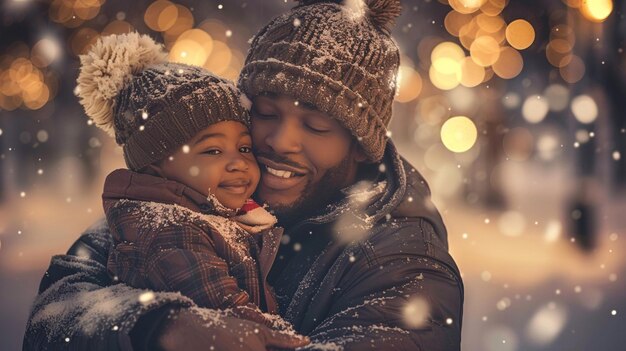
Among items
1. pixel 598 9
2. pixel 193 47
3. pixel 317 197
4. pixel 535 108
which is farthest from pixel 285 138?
pixel 535 108

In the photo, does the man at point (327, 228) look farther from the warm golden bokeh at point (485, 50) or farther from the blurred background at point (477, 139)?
the warm golden bokeh at point (485, 50)

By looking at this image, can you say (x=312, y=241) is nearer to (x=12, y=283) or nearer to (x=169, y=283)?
(x=169, y=283)

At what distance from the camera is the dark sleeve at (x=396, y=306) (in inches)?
109

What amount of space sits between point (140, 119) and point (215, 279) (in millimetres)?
909

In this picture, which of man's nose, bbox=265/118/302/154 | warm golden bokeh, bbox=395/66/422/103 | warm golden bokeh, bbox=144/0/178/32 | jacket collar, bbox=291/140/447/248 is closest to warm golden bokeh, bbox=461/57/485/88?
warm golden bokeh, bbox=395/66/422/103

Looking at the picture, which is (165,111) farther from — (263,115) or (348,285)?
(348,285)

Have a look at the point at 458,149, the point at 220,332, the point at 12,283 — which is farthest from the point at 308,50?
the point at 458,149

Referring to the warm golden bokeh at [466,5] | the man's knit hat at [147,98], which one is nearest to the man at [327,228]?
the man's knit hat at [147,98]

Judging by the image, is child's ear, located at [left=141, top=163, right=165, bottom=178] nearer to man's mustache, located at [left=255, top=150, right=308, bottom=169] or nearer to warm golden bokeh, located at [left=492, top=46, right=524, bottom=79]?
man's mustache, located at [left=255, top=150, right=308, bottom=169]

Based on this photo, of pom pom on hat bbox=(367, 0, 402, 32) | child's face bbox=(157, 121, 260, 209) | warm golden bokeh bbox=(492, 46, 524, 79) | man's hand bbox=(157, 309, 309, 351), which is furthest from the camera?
warm golden bokeh bbox=(492, 46, 524, 79)

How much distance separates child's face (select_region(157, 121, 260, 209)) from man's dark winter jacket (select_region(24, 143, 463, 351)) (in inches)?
15.7

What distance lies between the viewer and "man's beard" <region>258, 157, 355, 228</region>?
3.49 metres

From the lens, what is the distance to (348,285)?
10.0 ft

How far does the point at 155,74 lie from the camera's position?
3.26 meters
